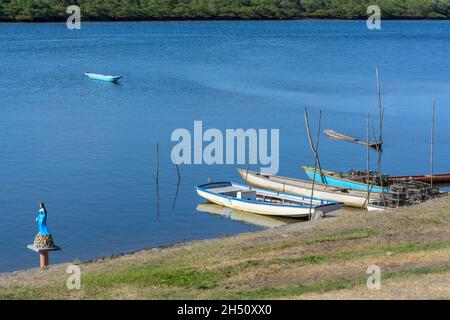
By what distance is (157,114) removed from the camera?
49812 millimetres

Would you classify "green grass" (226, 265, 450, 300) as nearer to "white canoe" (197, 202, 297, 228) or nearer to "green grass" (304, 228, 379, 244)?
"green grass" (304, 228, 379, 244)

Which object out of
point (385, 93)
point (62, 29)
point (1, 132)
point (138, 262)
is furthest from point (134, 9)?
point (138, 262)

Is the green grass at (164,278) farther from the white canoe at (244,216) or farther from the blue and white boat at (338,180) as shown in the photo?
the blue and white boat at (338,180)

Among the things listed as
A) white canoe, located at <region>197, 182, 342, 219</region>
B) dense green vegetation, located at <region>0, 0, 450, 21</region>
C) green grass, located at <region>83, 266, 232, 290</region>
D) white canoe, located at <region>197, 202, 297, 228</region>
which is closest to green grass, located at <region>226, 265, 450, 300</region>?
green grass, located at <region>83, 266, 232, 290</region>

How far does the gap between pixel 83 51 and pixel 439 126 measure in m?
48.7

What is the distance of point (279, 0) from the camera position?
143 meters

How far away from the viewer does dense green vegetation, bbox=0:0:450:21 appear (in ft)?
383

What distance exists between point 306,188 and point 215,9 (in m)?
106

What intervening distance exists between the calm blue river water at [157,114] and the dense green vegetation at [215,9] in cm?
1075

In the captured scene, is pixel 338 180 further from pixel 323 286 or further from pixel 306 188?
pixel 323 286

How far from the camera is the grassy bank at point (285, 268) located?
14.9 m

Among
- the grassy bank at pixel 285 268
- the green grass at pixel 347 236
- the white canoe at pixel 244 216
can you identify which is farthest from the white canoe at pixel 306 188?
the green grass at pixel 347 236

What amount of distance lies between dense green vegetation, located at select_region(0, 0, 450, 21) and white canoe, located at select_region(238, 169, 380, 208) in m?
87.6

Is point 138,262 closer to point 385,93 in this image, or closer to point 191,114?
point 191,114
